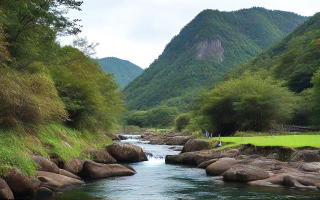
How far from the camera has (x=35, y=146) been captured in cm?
1662

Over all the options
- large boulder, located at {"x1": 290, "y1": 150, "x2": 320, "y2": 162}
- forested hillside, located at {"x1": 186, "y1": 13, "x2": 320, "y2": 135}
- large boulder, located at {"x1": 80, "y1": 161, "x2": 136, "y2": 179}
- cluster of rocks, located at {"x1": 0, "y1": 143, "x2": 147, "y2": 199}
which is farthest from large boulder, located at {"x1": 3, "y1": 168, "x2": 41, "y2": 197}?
forested hillside, located at {"x1": 186, "y1": 13, "x2": 320, "y2": 135}

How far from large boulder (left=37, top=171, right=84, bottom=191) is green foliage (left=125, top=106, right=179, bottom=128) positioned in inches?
5065

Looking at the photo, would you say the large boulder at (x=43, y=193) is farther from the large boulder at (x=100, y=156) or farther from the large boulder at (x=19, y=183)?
the large boulder at (x=100, y=156)

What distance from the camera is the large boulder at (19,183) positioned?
12.2 metres

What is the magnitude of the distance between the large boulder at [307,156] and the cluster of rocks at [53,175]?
1064 centimetres

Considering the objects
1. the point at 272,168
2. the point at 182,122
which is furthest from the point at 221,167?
the point at 182,122

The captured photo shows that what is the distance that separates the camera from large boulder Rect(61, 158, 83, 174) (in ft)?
60.0

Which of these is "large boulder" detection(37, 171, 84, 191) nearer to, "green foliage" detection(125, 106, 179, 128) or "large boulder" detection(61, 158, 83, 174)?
"large boulder" detection(61, 158, 83, 174)

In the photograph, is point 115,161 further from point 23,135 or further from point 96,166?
point 23,135

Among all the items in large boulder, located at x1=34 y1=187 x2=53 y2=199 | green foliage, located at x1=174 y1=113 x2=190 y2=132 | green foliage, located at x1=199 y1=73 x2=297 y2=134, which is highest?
green foliage, located at x1=199 y1=73 x2=297 y2=134

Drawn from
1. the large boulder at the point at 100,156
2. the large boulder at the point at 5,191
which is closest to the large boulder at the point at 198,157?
the large boulder at the point at 100,156

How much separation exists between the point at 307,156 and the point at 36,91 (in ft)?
54.2

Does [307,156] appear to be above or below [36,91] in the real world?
below

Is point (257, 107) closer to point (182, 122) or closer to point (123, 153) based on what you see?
point (123, 153)
